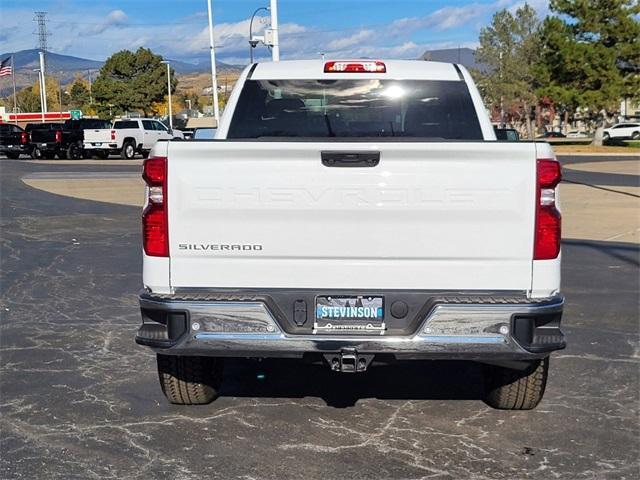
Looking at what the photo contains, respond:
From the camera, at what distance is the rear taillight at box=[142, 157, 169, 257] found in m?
4.14

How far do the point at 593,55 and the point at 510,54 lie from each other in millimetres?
26999

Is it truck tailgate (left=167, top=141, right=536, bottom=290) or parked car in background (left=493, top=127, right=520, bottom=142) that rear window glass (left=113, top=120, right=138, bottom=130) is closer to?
parked car in background (left=493, top=127, right=520, bottom=142)

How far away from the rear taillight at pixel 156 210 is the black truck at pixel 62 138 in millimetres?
36890

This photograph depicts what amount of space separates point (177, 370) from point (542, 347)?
6.98 ft

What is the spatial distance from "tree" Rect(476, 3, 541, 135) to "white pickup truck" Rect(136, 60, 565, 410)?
63.3 m

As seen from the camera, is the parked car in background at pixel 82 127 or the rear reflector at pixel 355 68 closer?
the rear reflector at pixel 355 68

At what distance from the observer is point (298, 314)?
165 inches

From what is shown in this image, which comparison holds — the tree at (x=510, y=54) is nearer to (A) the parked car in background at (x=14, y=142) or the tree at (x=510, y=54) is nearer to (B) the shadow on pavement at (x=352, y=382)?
(A) the parked car in background at (x=14, y=142)

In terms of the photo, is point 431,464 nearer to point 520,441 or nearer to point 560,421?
point 520,441

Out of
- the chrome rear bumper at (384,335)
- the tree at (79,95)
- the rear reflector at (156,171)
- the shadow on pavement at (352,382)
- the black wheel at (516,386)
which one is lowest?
the shadow on pavement at (352,382)

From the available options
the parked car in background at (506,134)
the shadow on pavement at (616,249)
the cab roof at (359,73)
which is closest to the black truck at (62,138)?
the shadow on pavement at (616,249)

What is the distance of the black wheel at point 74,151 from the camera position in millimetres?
40094

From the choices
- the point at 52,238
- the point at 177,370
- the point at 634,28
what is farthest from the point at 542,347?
the point at 634,28

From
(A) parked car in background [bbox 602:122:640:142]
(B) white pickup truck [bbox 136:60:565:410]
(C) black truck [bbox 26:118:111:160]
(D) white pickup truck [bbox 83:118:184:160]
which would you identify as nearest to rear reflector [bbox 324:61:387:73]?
(B) white pickup truck [bbox 136:60:565:410]
